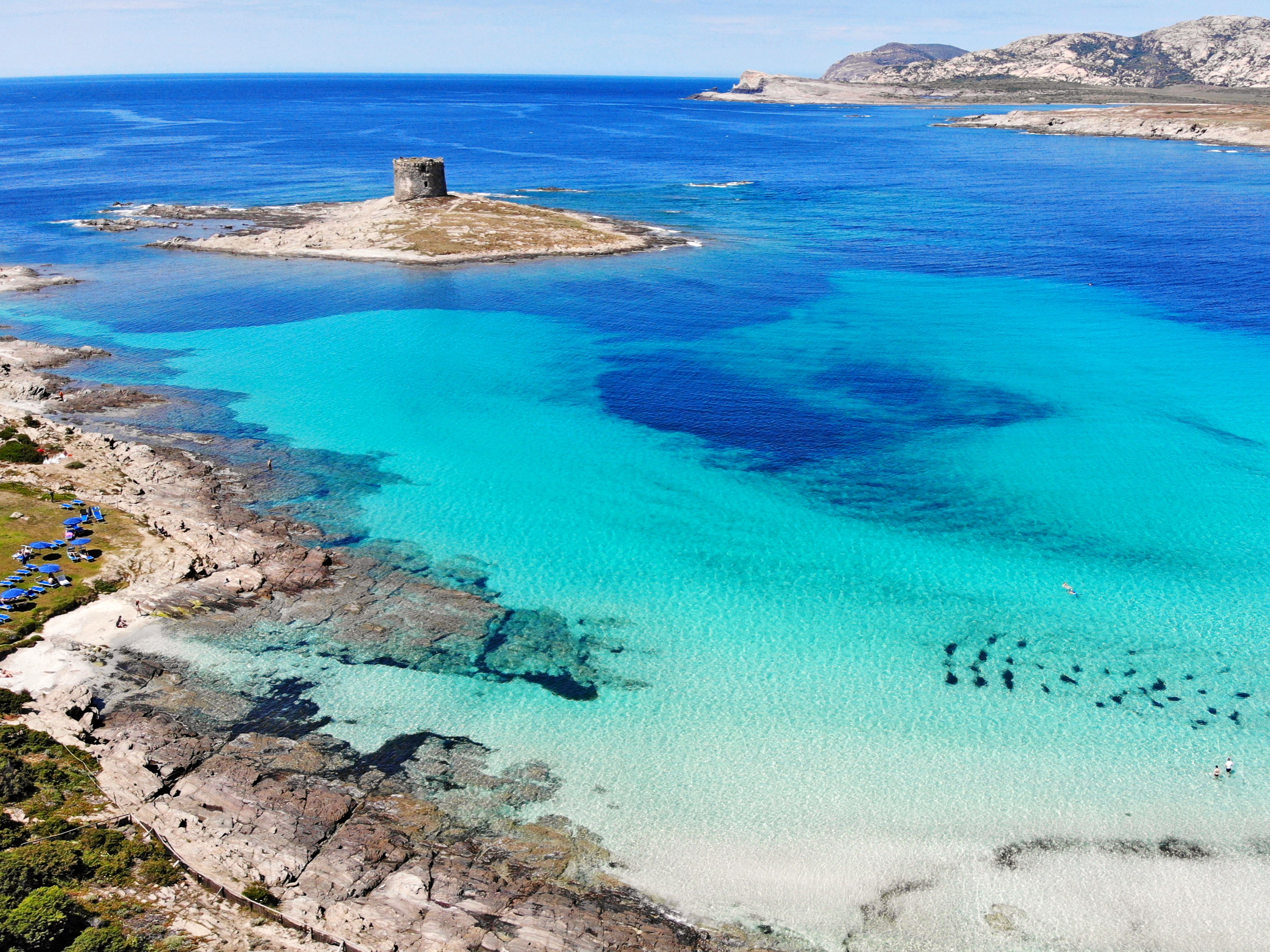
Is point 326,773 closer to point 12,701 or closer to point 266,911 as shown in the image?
point 266,911

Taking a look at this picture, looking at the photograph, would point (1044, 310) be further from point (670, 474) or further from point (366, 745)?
point (366, 745)

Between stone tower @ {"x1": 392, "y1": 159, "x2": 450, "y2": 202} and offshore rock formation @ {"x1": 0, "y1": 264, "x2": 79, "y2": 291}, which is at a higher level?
stone tower @ {"x1": 392, "y1": 159, "x2": 450, "y2": 202}

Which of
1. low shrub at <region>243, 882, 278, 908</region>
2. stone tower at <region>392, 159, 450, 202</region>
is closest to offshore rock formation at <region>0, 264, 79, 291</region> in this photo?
stone tower at <region>392, 159, 450, 202</region>

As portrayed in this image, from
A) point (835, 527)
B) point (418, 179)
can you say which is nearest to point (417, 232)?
point (418, 179)

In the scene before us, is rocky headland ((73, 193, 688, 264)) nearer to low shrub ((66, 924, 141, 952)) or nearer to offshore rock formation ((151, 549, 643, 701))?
offshore rock formation ((151, 549, 643, 701))

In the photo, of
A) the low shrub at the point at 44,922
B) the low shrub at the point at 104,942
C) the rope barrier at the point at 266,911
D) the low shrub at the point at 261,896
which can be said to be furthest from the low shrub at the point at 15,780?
the low shrub at the point at 261,896
